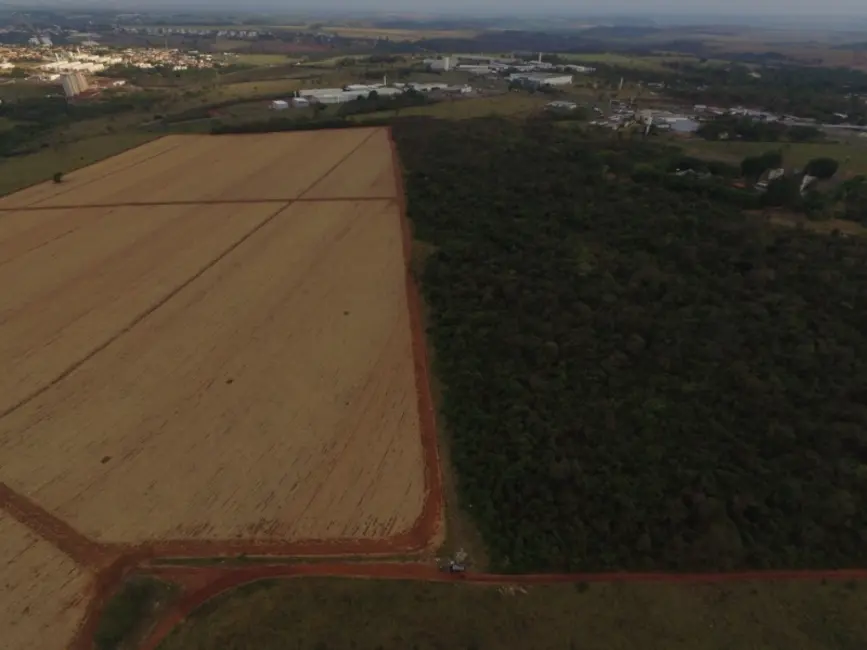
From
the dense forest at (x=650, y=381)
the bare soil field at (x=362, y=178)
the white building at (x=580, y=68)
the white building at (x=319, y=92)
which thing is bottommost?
the white building at (x=580, y=68)

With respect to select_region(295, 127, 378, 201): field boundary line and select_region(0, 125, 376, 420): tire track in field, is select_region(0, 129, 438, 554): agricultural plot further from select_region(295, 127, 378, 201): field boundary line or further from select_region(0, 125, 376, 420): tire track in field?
select_region(295, 127, 378, 201): field boundary line

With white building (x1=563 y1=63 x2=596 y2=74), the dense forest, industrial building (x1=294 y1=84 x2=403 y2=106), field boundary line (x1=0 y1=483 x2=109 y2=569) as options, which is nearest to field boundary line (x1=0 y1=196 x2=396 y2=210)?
the dense forest

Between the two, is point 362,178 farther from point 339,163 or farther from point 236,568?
point 236,568

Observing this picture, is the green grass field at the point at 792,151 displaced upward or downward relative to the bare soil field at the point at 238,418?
upward

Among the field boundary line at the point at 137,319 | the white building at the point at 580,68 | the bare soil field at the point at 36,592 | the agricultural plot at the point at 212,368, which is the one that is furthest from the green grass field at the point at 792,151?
the white building at the point at 580,68

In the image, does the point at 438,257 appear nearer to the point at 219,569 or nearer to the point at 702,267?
the point at 702,267

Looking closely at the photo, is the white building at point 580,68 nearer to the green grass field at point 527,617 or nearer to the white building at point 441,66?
the white building at point 441,66

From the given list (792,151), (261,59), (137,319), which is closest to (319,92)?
(261,59)
